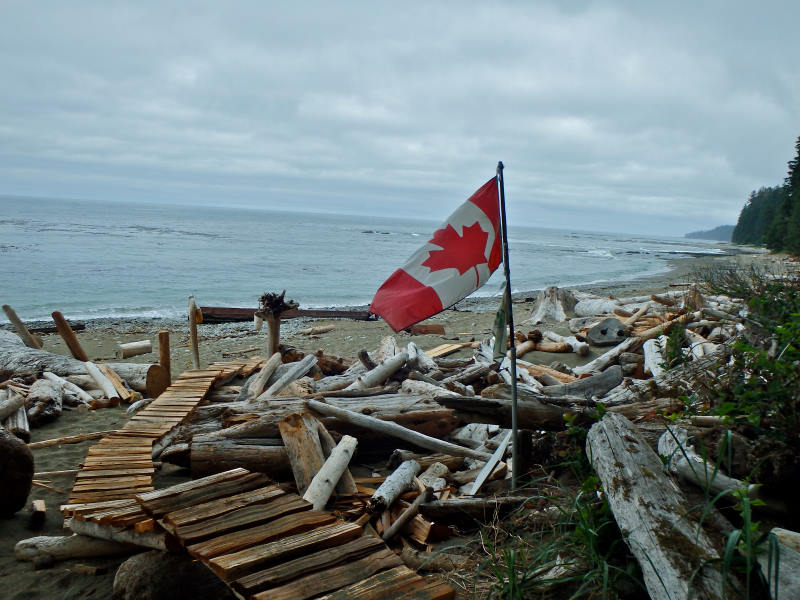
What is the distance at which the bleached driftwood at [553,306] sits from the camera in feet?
54.2

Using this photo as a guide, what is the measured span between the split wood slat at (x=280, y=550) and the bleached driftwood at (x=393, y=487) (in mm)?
1013

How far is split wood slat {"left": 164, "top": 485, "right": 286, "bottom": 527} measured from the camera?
325 centimetres

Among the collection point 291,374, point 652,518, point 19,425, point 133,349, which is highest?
point 652,518

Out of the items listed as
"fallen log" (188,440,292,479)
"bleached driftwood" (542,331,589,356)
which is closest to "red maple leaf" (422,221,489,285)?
"fallen log" (188,440,292,479)

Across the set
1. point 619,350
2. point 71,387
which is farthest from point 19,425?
point 619,350

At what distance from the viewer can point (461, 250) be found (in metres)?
4.05

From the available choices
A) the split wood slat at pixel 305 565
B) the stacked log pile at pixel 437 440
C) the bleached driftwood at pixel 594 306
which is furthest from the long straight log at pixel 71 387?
the bleached driftwood at pixel 594 306

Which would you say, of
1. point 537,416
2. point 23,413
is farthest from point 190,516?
point 23,413

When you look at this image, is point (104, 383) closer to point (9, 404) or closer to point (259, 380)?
point (9, 404)

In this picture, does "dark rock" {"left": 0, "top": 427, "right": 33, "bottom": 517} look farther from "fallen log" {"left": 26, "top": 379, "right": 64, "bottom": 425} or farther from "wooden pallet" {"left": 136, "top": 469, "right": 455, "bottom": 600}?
"fallen log" {"left": 26, "top": 379, "right": 64, "bottom": 425}

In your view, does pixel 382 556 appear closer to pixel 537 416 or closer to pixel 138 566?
pixel 138 566

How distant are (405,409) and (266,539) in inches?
120

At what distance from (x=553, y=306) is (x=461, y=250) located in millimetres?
13595

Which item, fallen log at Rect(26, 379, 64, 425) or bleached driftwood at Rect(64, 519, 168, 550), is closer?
bleached driftwood at Rect(64, 519, 168, 550)
